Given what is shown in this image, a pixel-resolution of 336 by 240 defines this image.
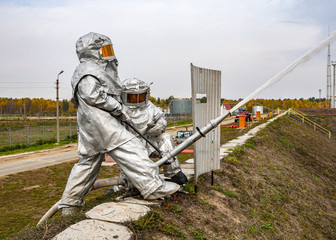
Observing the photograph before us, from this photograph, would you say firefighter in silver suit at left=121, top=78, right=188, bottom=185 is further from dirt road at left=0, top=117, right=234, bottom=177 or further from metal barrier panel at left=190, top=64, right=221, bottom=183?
dirt road at left=0, top=117, right=234, bottom=177

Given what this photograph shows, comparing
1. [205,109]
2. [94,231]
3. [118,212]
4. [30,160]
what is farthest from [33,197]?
[30,160]

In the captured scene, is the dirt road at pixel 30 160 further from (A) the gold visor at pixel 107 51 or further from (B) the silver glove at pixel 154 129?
(A) the gold visor at pixel 107 51

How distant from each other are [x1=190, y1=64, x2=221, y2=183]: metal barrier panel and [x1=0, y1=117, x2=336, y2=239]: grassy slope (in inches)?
18.1

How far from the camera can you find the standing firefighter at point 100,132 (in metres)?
4.23

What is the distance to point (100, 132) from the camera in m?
4.25

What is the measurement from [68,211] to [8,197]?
510 cm

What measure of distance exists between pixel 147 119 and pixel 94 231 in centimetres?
213

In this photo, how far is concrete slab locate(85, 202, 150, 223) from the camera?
149 inches

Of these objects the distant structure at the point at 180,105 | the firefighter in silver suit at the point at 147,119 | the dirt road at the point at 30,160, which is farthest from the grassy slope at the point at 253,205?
the distant structure at the point at 180,105

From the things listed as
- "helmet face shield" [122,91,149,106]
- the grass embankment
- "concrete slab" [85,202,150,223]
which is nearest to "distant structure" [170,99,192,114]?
the grass embankment

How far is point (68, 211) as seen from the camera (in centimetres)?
448

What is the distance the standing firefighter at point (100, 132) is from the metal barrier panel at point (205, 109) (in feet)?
4.54

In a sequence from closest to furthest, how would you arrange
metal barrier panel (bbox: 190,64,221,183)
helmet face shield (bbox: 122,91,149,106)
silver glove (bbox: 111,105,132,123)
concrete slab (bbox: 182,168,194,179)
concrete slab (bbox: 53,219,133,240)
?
concrete slab (bbox: 53,219,133,240)
silver glove (bbox: 111,105,132,123)
helmet face shield (bbox: 122,91,149,106)
metal barrier panel (bbox: 190,64,221,183)
concrete slab (bbox: 182,168,194,179)

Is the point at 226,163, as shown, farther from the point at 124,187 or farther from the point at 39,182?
the point at 39,182
